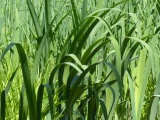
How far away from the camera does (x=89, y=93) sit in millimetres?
1078

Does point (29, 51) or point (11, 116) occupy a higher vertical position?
point (29, 51)

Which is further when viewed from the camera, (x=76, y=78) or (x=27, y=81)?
(x=76, y=78)

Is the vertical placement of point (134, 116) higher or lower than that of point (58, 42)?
lower

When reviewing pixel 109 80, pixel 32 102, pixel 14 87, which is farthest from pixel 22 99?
pixel 109 80

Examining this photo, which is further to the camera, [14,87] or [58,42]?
[58,42]

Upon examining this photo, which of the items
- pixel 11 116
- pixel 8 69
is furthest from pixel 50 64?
pixel 11 116

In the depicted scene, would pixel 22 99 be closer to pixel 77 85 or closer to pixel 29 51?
pixel 77 85

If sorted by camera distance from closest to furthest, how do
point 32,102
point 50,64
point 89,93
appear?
point 32,102 < point 89,93 < point 50,64

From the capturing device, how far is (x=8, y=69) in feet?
3.75

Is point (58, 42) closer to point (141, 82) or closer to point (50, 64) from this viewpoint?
point (50, 64)

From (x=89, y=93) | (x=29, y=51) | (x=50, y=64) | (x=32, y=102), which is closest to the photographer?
(x=32, y=102)

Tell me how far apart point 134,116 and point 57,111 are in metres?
0.22

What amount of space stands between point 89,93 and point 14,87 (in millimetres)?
211

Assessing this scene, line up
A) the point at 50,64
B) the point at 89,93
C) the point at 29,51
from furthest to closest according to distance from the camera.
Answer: the point at 29,51, the point at 50,64, the point at 89,93
